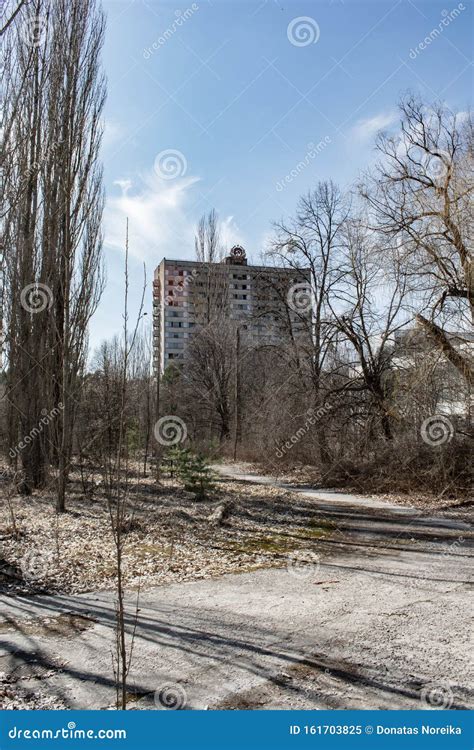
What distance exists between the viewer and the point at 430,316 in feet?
42.8

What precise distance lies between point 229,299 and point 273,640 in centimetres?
3652

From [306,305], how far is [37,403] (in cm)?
1109

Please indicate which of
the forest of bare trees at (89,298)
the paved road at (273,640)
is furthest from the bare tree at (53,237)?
the paved road at (273,640)

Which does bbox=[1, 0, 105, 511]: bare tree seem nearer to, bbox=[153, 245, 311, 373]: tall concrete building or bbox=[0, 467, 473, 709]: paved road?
bbox=[153, 245, 311, 373]: tall concrete building

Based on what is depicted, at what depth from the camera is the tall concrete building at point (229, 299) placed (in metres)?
21.9

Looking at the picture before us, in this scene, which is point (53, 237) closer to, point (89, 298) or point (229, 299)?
point (89, 298)

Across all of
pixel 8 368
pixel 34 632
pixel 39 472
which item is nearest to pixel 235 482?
pixel 39 472

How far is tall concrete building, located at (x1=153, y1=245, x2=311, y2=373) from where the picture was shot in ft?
72.0

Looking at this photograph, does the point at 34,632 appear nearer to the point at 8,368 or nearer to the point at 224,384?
the point at 8,368

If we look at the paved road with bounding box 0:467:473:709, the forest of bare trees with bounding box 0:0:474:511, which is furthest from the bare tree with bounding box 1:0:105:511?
the paved road with bounding box 0:467:473:709

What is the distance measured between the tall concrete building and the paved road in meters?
2.80

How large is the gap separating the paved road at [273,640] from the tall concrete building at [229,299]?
2.80 m

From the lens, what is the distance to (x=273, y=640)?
4473 mm

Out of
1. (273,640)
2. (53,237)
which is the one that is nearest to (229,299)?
(53,237)
